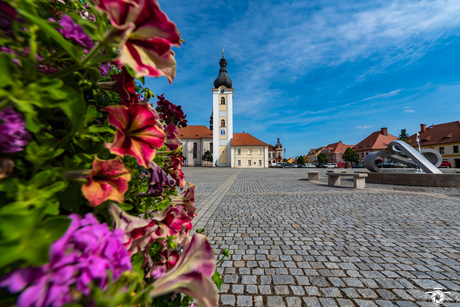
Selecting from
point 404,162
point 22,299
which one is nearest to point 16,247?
point 22,299

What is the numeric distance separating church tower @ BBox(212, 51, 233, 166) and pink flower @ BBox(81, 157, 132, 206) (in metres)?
47.3

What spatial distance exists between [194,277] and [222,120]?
158 ft

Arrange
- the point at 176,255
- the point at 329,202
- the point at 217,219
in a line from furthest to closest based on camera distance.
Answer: the point at 329,202
the point at 217,219
the point at 176,255

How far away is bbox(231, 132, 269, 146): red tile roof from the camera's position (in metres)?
49.6

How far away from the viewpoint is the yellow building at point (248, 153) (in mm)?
48562

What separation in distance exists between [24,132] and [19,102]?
0.33 ft

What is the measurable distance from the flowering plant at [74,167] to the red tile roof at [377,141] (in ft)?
238

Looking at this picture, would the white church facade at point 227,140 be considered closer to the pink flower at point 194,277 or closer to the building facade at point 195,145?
the building facade at point 195,145

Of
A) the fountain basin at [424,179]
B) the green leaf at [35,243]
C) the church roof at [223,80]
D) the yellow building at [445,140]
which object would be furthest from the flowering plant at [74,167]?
the yellow building at [445,140]

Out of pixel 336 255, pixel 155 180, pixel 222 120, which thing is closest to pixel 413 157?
pixel 336 255

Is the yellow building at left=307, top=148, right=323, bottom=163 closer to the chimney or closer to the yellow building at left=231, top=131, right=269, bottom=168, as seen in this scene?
the chimney

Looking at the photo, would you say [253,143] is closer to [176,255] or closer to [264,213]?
[264,213]

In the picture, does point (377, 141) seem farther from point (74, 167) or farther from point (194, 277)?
point (74, 167)

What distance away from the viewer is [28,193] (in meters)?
0.39
